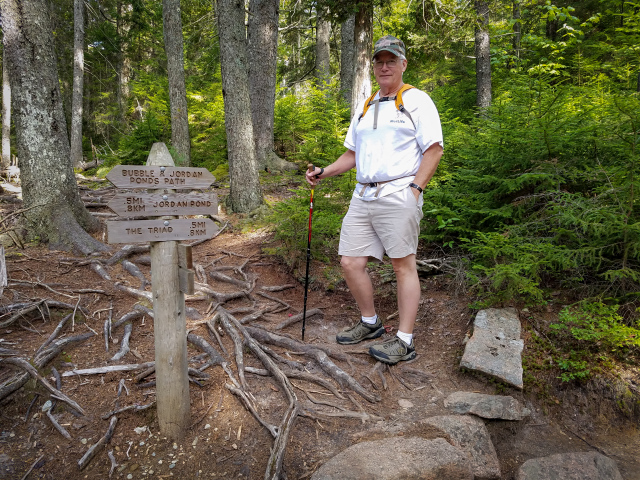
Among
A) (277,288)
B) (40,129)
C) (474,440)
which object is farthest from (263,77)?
(474,440)

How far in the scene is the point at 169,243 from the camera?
2.79 metres

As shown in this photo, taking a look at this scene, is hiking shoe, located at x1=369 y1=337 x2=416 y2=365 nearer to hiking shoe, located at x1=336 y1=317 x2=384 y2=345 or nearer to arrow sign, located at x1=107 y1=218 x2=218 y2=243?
hiking shoe, located at x1=336 y1=317 x2=384 y2=345

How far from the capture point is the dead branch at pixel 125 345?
3605mm

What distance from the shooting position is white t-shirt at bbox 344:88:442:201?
3.31 m

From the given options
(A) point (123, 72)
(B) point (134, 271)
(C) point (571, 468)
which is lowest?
(C) point (571, 468)

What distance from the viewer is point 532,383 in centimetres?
334

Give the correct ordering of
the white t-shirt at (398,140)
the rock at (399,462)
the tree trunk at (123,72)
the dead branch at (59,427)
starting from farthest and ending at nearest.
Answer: the tree trunk at (123,72) → the white t-shirt at (398,140) → the dead branch at (59,427) → the rock at (399,462)

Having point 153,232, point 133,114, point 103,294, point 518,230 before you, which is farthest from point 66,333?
point 133,114

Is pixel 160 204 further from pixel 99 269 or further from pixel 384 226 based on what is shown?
pixel 99 269

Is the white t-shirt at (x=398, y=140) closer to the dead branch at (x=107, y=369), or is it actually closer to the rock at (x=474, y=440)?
the rock at (x=474, y=440)

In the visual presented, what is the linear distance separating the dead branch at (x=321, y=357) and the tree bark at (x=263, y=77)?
7213 millimetres

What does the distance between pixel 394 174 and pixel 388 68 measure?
0.96 metres

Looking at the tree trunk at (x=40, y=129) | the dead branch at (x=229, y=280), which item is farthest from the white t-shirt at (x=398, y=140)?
the tree trunk at (x=40, y=129)

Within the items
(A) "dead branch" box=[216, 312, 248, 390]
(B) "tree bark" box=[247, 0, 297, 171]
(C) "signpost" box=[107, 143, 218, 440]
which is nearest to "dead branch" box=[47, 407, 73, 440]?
(C) "signpost" box=[107, 143, 218, 440]
